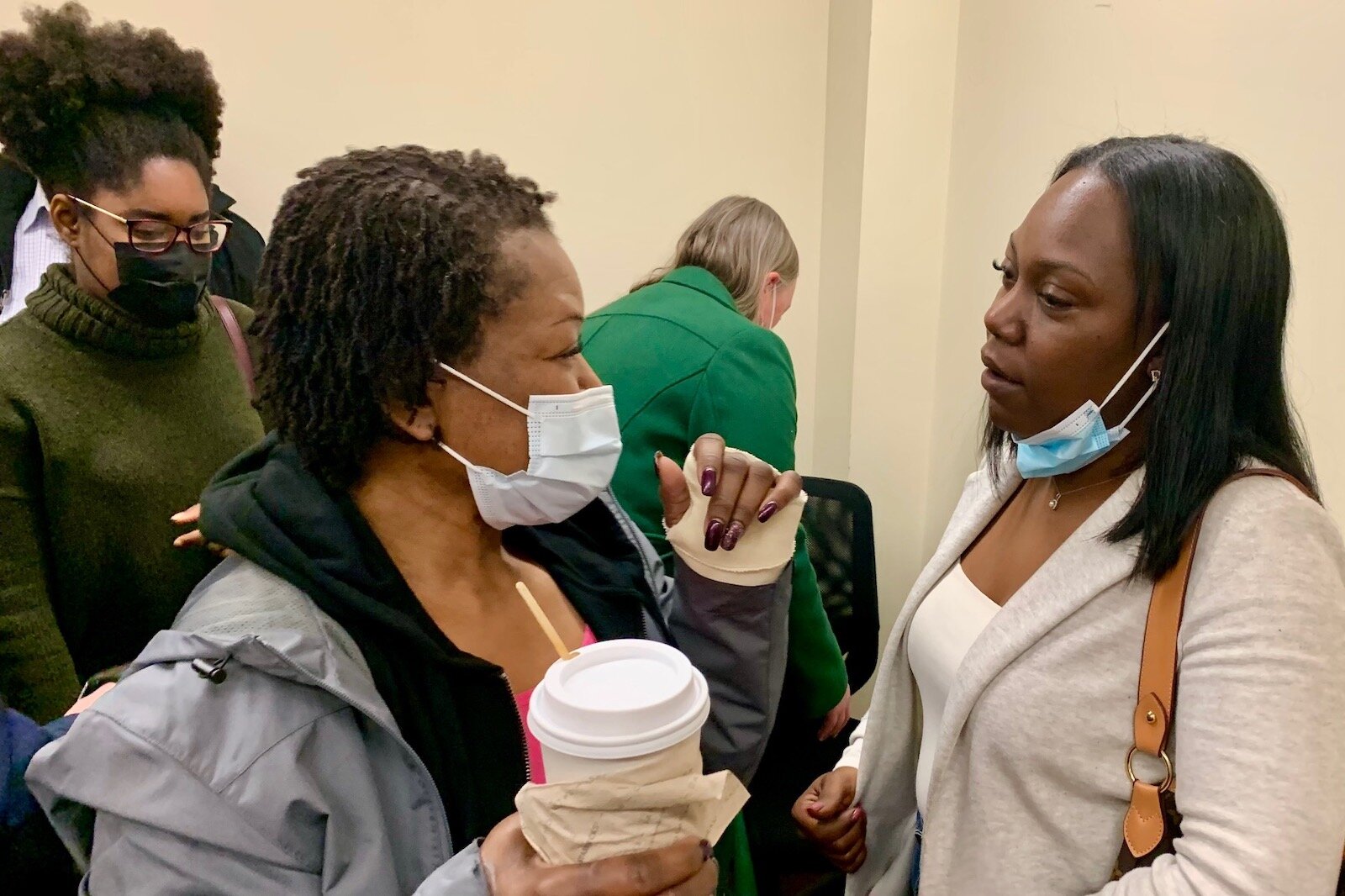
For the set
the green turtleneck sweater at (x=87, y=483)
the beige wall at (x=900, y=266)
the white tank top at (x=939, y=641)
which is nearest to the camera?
the white tank top at (x=939, y=641)

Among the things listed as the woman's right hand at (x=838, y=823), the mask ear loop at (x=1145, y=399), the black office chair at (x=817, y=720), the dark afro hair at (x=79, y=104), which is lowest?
the black office chair at (x=817, y=720)

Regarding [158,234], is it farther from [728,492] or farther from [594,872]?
[594,872]

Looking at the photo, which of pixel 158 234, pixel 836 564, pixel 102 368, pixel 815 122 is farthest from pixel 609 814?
pixel 815 122

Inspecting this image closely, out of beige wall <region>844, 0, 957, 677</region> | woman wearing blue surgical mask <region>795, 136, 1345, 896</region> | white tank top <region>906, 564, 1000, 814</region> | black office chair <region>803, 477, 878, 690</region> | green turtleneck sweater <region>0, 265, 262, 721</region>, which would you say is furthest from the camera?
beige wall <region>844, 0, 957, 677</region>

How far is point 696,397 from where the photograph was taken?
1703 millimetres

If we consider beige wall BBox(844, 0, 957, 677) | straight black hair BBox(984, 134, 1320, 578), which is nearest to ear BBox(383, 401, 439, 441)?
straight black hair BBox(984, 134, 1320, 578)

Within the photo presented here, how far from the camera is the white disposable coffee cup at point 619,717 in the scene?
2.08ft

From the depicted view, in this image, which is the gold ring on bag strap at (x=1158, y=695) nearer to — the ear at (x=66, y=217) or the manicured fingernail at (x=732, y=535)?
the manicured fingernail at (x=732, y=535)

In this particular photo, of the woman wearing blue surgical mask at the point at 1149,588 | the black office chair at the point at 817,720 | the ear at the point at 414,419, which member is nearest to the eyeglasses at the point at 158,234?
the ear at the point at 414,419

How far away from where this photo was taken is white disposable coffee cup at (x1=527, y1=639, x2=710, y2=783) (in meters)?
0.63

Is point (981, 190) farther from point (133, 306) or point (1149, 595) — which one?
point (133, 306)

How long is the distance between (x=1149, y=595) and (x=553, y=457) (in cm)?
71

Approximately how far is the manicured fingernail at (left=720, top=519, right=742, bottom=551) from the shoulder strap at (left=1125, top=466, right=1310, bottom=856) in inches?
18.4

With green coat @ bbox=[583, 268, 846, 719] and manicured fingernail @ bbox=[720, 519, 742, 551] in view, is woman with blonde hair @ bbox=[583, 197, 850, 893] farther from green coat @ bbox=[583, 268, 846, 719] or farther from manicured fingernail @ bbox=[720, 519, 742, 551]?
manicured fingernail @ bbox=[720, 519, 742, 551]
